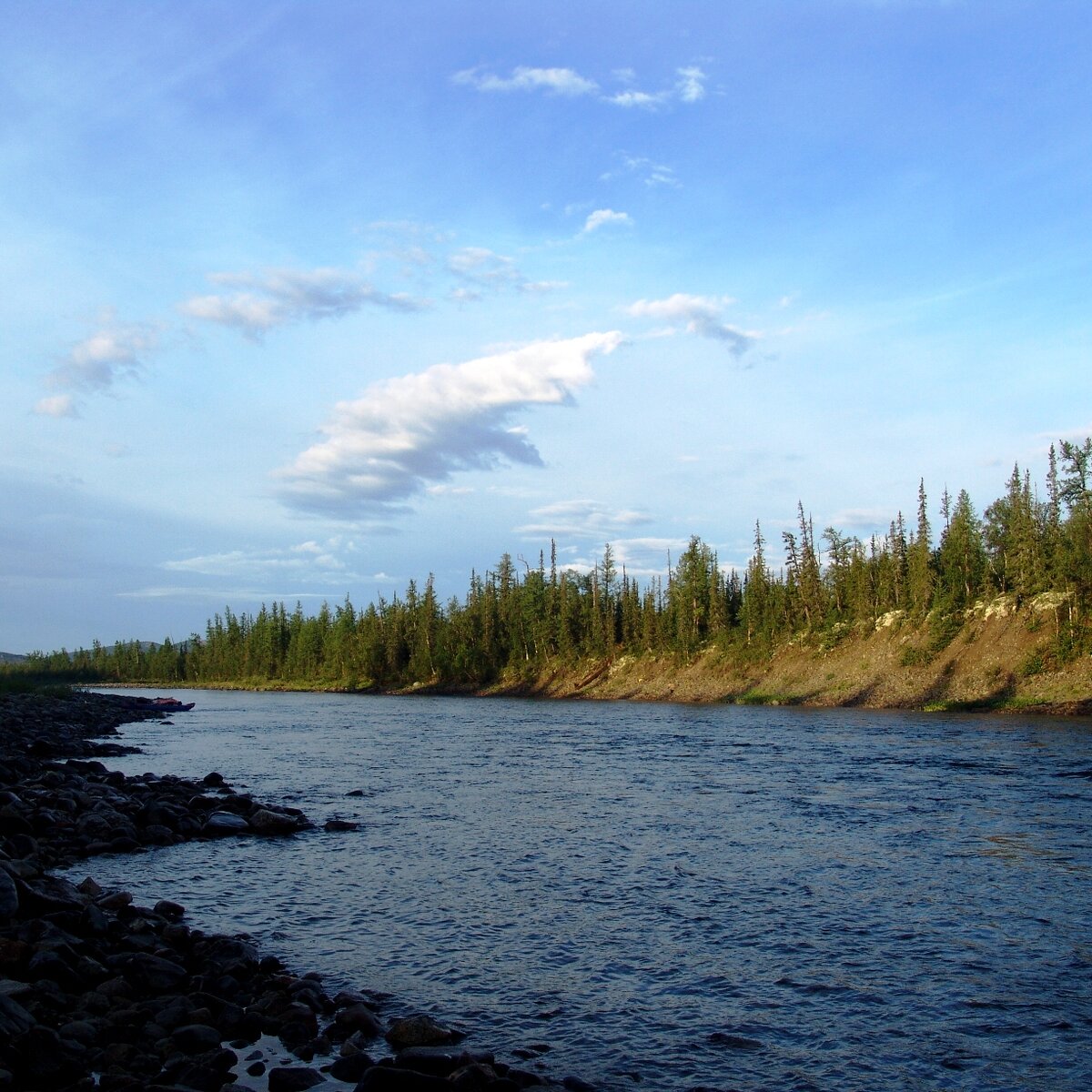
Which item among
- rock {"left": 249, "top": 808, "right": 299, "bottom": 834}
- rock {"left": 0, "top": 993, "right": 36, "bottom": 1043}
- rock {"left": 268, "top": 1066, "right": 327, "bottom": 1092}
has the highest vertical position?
rock {"left": 0, "top": 993, "right": 36, "bottom": 1043}

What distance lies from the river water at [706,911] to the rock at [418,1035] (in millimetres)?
489

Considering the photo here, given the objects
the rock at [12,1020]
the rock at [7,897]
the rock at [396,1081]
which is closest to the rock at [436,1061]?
the rock at [396,1081]

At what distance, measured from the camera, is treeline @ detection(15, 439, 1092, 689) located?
8162cm

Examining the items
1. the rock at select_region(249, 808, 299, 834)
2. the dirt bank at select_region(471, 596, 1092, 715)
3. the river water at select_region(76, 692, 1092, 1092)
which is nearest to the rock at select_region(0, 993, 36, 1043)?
the river water at select_region(76, 692, 1092, 1092)

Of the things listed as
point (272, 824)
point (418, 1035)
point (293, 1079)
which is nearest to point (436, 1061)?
point (418, 1035)

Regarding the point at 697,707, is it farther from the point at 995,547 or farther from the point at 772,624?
the point at 995,547

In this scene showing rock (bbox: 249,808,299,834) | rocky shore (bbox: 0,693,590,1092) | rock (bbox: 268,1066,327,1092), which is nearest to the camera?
rocky shore (bbox: 0,693,590,1092)

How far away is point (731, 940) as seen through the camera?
14617 mm

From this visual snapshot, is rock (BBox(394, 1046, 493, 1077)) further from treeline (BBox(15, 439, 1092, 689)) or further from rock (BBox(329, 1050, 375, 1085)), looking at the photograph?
treeline (BBox(15, 439, 1092, 689))

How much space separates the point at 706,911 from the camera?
1619 centimetres

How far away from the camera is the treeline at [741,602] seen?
81625 mm

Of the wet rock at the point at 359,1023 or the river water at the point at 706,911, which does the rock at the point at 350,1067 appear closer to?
the wet rock at the point at 359,1023

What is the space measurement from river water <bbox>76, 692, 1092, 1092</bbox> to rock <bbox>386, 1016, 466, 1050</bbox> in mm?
489

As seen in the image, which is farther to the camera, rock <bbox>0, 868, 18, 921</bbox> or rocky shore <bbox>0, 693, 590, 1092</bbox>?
rock <bbox>0, 868, 18, 921</bbox>
